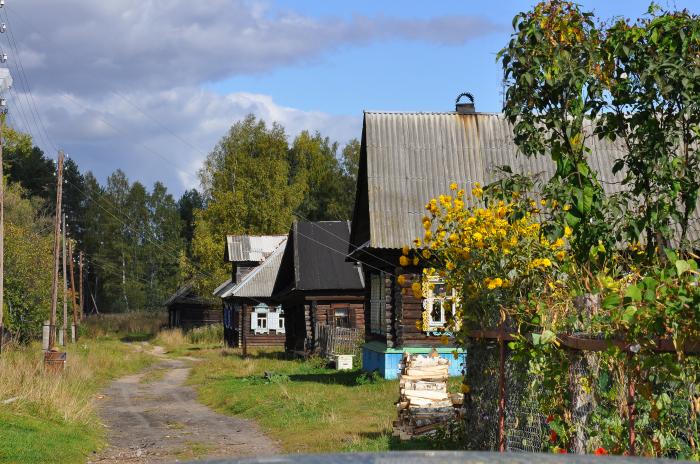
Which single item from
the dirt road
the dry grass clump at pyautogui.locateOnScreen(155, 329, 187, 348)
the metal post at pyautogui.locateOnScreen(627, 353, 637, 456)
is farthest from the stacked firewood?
the dry grass clump at pyautogui.locateOnScreen(155, 329, 187, 348)

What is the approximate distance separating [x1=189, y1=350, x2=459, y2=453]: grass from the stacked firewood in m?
0.30

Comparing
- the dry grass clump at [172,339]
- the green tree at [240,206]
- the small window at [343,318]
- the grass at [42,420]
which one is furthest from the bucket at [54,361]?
the green tree at [240,206]

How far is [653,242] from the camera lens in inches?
353

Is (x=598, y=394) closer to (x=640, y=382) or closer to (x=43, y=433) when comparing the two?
(x=640, y=382)

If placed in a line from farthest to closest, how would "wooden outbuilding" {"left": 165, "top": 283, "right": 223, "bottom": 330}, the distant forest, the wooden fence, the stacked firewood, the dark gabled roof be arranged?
"wooden outbuilding" {"left": 165, "top": 283, "right": 223, "bottom": 330} < the distant forest < the dark gabled roof < the wooden fence < the stacked firewood

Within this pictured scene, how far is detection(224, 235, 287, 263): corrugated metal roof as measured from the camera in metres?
49.1

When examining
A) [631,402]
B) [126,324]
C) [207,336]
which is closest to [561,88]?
[631,402]

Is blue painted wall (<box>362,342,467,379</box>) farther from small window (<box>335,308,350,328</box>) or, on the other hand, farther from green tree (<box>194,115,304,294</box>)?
green tree (<box>194,115,304,294</box>)

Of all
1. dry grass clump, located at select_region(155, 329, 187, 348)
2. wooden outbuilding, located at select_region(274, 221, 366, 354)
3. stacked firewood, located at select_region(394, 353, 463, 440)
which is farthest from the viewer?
dry grass clump, located at select_region(155, 329, 187, 348)

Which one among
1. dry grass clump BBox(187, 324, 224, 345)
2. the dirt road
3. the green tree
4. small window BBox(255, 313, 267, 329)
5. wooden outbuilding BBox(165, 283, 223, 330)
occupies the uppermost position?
the green tree

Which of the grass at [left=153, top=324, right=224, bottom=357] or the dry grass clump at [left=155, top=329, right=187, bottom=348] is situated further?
the dry grass clump at [left=155, top=329, right=187, bottom=348]

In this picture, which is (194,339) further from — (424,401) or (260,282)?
(424,401)

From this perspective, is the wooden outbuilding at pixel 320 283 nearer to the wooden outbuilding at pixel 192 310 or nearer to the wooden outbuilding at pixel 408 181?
the wooden outbuilding at pixel 408 181

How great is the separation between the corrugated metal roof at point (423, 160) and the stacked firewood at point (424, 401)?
7.96 metres
